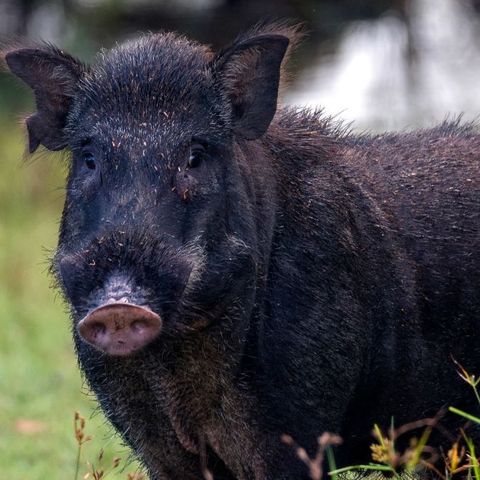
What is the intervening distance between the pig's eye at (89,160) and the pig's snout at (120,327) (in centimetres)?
82

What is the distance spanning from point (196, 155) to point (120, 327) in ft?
3.03

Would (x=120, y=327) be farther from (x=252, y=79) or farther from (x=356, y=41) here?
(x=356, y=41)

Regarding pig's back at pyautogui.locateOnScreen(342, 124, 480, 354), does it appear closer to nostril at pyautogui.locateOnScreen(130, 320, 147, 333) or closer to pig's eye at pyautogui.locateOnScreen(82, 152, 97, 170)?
pig's eye at pyautogui.locateOnScreen(82, 152, 97, 170)

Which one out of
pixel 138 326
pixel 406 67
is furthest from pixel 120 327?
pixel 406 67

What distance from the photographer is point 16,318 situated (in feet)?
42.3

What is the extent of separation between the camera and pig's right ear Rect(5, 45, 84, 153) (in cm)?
563

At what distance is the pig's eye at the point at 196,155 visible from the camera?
5259 millimetres

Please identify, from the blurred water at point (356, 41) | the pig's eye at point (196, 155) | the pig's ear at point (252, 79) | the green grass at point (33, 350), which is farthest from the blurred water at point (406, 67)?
the pig's eye at point (196, 155)

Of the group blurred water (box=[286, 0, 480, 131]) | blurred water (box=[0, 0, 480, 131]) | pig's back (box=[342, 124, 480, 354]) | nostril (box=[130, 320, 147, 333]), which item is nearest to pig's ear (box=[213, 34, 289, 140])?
pig's back (box=[342, 124, 480, 354])

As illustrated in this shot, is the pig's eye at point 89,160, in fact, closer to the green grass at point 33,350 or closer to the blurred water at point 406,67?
the green grass at point 33,350

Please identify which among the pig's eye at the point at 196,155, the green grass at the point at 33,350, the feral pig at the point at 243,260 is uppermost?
the pig's eye at the point at 196,155

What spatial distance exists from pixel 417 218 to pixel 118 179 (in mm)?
1438

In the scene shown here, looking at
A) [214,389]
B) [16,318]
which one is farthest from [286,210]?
[16,318]

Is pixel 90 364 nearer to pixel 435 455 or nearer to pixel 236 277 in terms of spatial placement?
pixel 236 277
